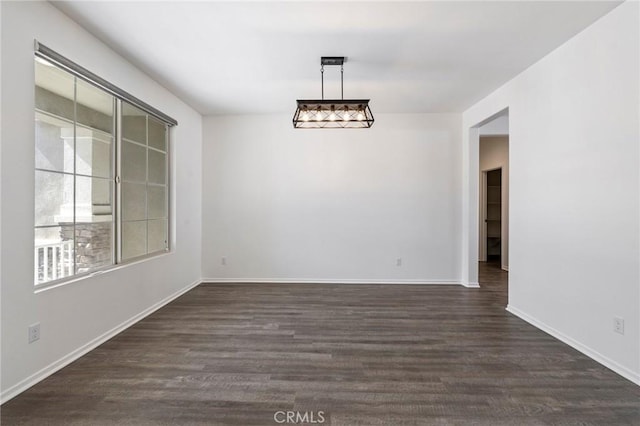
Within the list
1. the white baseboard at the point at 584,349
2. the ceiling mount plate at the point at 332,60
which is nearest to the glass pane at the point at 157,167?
the ceiling mount plate at the point at 332,60

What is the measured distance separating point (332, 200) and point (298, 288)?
4.97 feet

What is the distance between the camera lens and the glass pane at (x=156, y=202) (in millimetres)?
3791

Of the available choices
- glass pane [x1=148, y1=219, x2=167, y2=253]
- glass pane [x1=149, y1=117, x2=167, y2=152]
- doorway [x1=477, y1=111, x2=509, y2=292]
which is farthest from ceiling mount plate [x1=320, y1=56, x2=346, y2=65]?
doorway [x1=477, y1=111, x2=509, y2=292]

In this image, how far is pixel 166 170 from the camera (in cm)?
420

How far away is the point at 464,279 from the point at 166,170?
4778 mm

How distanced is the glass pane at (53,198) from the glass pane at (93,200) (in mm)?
94

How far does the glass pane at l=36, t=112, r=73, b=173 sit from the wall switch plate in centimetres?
448

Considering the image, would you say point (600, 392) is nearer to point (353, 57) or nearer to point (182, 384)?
point (182, 384)

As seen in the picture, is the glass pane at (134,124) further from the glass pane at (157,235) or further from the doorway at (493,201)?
the doorway at (493,201)

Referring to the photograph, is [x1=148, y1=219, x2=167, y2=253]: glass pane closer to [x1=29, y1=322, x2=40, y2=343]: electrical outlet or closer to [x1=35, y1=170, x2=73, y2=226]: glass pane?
[x1=35, y1=170, x2=73, y2=226]: glass pane

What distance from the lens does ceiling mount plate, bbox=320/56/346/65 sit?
10.00 ft

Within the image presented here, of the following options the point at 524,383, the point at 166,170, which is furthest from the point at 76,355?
the point at 524,383

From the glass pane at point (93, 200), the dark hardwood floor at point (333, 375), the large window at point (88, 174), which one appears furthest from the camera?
the glass pane at point (93, 200)

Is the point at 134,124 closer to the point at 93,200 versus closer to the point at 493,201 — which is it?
the point at 93,200
